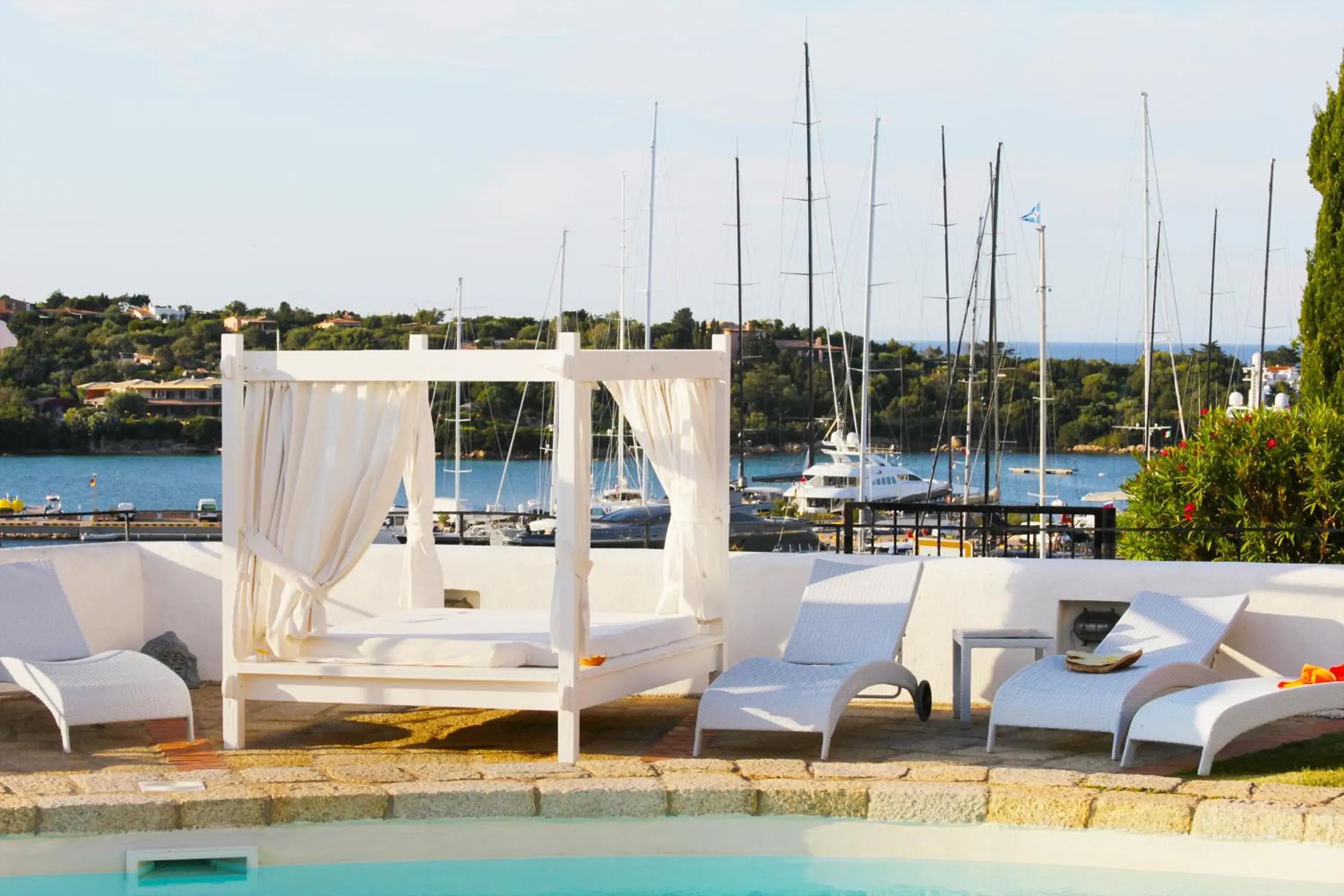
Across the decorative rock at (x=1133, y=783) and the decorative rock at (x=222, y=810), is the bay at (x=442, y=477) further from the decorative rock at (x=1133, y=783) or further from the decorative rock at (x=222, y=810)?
the decorative rock at (x=222, y=810)

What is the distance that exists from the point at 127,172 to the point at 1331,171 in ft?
108

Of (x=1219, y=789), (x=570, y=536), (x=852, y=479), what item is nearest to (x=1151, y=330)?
(x=852, y=479)

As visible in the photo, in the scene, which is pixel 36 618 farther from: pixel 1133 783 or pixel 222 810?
pixel 1133 783

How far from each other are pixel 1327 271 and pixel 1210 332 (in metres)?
26.9

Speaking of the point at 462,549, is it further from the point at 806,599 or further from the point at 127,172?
the point at 127,172

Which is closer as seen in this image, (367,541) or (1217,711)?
(1217,711)

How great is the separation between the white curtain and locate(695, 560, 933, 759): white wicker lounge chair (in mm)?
472

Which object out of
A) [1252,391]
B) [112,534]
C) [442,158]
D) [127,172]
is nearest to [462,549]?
[1252,391]

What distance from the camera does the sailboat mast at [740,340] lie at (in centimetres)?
2991

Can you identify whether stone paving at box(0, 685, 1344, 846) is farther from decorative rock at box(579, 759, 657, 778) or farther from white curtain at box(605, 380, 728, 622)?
white curtain at box(605, 380, 728, 622)

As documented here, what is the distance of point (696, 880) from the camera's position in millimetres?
5219

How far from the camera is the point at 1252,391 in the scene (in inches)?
733

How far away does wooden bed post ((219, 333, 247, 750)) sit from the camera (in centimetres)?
688

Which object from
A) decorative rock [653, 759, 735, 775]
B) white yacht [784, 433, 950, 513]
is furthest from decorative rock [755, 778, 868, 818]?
white yacht [784, 433, 950, 513]
